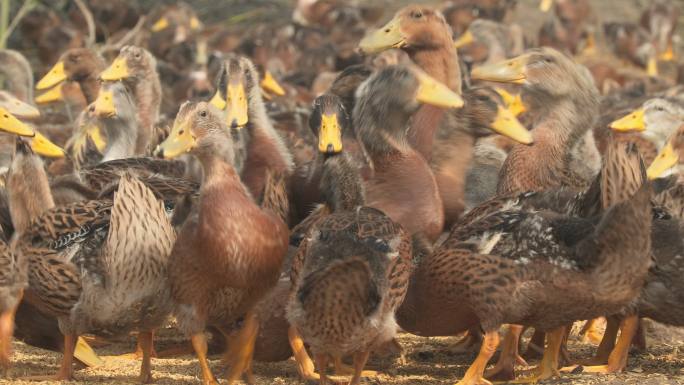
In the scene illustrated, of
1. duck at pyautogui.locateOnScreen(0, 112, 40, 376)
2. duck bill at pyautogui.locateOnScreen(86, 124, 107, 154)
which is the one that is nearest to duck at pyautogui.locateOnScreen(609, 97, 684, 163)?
duck bill at pyautogui.locateOnScreen(86, 124, 107, 154)

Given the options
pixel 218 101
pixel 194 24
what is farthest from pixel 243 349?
pixel 194 24

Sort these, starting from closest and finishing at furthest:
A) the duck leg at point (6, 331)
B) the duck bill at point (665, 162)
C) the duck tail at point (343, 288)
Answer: the duck tail at point (343, 288) < the duck leg at point (6, 331) < the duck bill at point (665, 162)

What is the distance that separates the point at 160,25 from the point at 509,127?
1275 centimetres

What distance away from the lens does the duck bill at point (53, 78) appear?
9906 millimetres

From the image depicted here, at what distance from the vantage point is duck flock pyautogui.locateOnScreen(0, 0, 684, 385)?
17.4ft

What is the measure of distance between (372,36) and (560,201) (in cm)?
251

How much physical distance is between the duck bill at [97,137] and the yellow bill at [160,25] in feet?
33.7

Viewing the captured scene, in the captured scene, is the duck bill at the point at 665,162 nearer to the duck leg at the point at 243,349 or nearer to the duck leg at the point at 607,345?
the duck leg at the point at 607,345

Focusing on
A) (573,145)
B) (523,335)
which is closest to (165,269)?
(523,335)

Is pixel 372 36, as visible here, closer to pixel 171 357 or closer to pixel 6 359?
pixel 171 357

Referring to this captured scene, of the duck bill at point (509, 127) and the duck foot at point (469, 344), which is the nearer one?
the duck foot at point (469, 344)

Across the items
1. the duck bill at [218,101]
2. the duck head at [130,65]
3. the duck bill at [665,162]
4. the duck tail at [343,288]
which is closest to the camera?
the duck tail at [343,288]

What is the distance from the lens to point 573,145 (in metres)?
7.46

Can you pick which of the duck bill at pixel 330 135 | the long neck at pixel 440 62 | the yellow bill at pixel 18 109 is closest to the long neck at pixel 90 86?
the yellow bill at pixel 18 109
